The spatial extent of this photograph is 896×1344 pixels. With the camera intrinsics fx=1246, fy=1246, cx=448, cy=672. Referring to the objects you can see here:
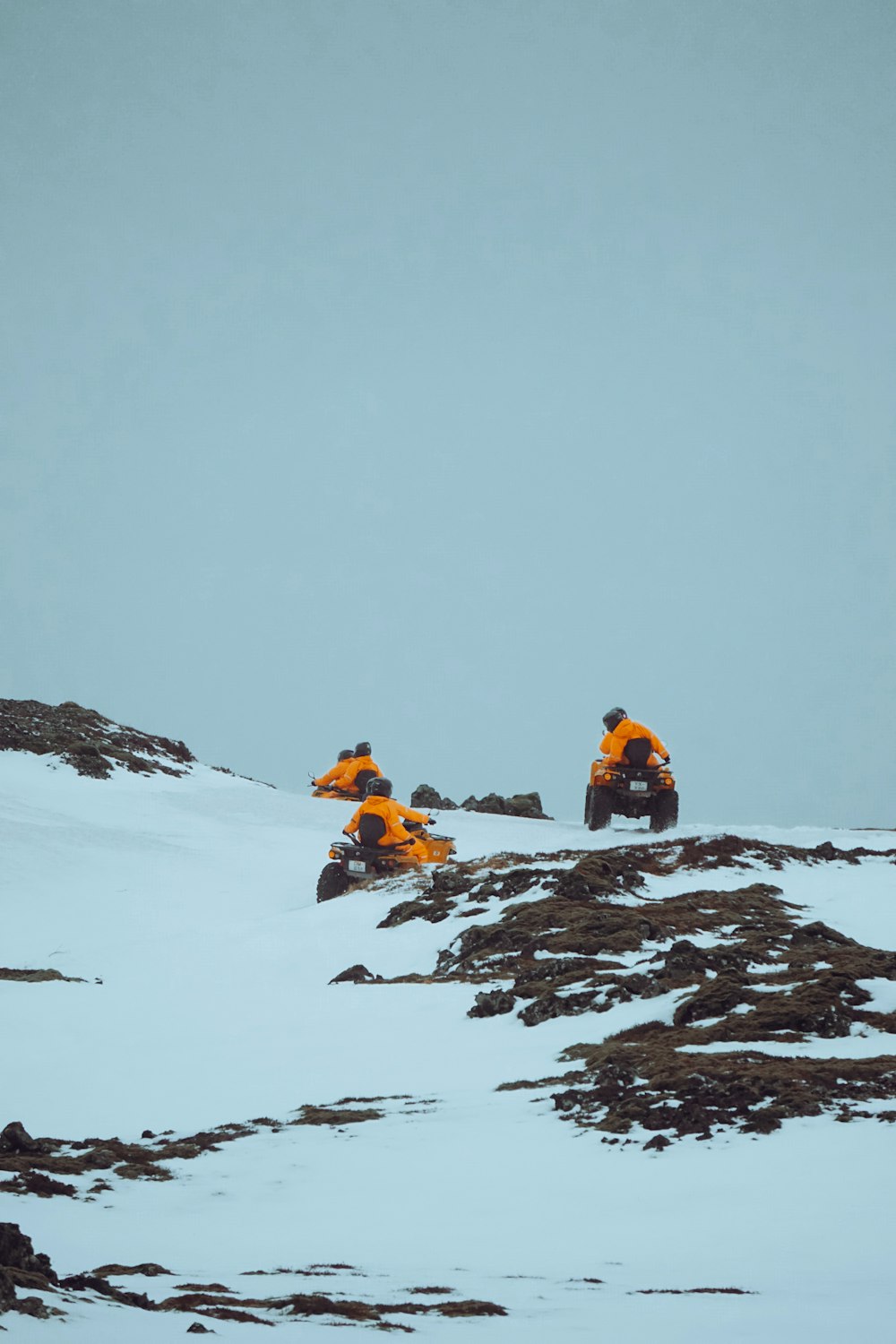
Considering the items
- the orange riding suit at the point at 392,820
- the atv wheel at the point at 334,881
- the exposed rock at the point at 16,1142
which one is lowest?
the exposed rock at the point at 16,1142

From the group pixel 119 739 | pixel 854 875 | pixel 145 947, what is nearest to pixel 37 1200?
pixel 145 947

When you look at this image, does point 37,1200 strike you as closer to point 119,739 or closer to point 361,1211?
point 361,1211

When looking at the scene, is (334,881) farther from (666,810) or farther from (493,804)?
(493,804)

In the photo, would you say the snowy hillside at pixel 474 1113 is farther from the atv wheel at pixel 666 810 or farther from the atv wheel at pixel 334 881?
the atv wheel at pixel 666 810

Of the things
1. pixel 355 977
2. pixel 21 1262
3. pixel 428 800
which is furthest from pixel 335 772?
pixel 21 1262

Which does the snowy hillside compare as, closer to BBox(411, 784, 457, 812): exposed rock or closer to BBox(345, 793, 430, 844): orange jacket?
BBox(345, 793, 430, 844): orange jacket

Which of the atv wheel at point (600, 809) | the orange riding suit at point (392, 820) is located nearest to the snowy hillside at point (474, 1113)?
the orange riding suit at point (392, 820)

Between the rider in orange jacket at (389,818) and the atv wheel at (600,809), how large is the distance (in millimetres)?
4942

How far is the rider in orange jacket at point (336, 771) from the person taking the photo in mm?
30656

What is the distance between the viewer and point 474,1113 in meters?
7.06

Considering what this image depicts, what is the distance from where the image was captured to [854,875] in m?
16.1

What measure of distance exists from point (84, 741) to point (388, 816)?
14301 millimetres

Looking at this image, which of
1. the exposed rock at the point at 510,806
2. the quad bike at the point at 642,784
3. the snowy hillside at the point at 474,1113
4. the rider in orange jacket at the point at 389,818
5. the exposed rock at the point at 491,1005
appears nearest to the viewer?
the snowy hillside at the point at 474,1113

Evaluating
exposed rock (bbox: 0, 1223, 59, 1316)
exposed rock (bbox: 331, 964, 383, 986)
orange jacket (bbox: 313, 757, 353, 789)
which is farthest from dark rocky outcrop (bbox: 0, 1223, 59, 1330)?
orange jacket (bbox: 313, 757, 353, 789)
